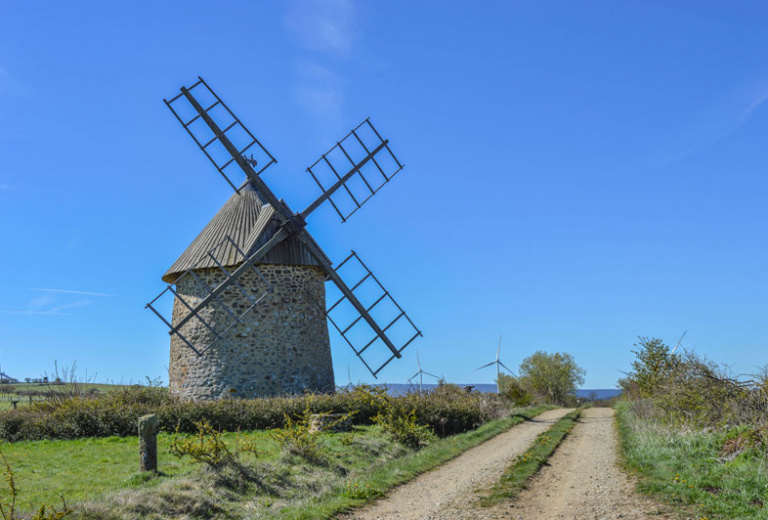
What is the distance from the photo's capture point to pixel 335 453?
11477 mm

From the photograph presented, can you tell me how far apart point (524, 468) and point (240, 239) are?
38.9ft

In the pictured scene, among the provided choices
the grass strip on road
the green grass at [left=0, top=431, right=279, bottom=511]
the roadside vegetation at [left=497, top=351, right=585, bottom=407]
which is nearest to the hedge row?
the green grass at [left=0, top=431, right=279, bottom=511]

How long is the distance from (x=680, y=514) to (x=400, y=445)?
7264mm

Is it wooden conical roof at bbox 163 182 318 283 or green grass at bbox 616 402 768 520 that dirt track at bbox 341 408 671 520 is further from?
wooden conical roof at bbox 163 182 318 283

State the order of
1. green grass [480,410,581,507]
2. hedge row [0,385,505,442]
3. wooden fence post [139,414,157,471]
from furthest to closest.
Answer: hedge row [0,385,505,442] → wooden fence post [139,414,157,471] → green grass [480,410,581,507]

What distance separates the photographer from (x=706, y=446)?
1023 cm

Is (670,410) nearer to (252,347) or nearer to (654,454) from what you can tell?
(654,454)

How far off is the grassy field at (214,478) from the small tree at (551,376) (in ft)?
97.1

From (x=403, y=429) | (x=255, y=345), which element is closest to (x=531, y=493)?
(x=403, y=429)

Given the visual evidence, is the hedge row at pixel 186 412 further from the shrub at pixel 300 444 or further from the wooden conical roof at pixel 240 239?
the wooden conical roof at pixel 240 239

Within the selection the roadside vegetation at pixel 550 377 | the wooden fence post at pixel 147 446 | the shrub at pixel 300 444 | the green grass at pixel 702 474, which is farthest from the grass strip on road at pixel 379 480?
the roadside vegetation at pixel 550 377

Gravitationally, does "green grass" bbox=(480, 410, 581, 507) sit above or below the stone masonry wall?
below

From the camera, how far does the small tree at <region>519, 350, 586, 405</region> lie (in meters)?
41.3

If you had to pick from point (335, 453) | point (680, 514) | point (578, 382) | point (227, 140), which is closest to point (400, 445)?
point (335, 453)
